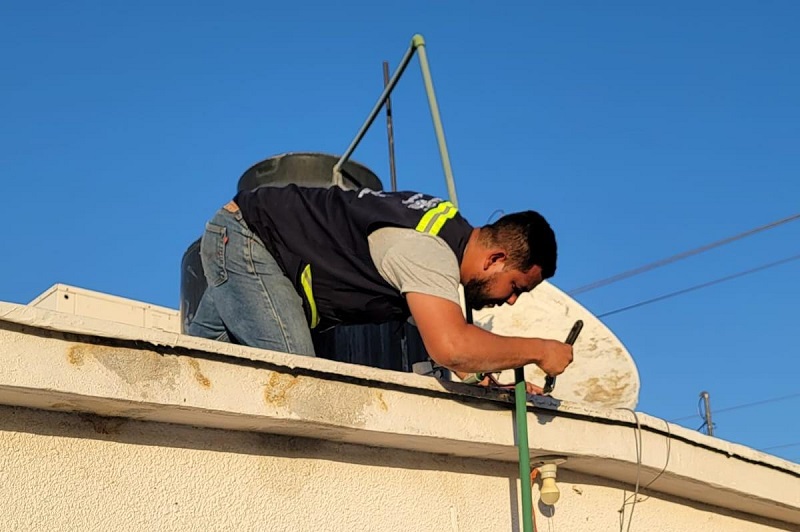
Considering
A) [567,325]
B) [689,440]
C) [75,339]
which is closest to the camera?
[75,339]

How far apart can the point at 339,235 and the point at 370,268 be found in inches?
6.3

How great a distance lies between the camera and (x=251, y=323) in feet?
11.5

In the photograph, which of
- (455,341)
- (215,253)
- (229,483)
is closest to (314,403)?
(229,483)

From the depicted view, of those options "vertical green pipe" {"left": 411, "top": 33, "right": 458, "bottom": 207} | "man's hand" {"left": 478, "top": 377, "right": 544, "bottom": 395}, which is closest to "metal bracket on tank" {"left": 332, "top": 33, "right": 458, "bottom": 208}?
"vertical green pipe" {"left": 411, "top": 33, "right": 458, "bottom": 207}

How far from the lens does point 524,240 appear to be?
10.8 feet

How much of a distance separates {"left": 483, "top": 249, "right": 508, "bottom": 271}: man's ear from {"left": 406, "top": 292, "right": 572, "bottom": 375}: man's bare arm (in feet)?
0.88

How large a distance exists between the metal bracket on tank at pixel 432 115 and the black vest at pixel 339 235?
3.85 ft

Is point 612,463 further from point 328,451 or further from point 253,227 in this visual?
point 253,227

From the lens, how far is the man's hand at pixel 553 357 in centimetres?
326

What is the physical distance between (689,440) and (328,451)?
1.51m

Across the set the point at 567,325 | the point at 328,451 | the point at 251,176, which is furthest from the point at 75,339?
the point at 567,325

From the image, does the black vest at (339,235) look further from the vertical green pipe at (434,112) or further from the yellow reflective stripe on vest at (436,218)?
the vertical green pipe at (434,112)

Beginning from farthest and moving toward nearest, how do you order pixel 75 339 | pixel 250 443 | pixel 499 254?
pixel 499 254 → pixel 250 443 → pixel 75 339

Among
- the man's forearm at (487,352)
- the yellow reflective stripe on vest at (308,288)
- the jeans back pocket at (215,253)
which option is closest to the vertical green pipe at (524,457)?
the man's forearm at (487,352)
